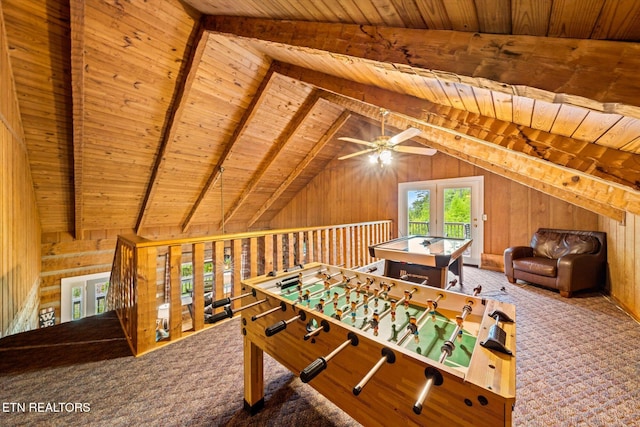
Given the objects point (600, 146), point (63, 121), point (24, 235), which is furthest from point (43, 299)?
point (600, 146)

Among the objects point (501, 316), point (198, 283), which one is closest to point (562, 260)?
point (501, 316)

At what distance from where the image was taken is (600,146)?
1.37m

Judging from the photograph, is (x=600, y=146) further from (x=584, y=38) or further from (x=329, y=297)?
(x=329, y=297)

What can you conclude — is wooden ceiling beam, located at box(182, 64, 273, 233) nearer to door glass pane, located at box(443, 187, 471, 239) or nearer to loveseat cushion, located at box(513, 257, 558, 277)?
door glass pane, located at box(443, 187, 471, 239)

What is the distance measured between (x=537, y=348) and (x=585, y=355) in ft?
1.05

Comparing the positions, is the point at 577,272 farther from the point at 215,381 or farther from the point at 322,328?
the point at 215,381

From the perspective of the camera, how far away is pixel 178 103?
11.3 feet

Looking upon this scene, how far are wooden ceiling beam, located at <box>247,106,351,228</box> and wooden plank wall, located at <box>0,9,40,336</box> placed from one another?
4.39 metres

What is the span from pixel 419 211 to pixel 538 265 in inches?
91.9

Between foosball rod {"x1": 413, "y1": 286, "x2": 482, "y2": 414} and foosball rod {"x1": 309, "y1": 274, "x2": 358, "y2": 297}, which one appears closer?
foosball rod {"x1": 413, "y1": 286, "x2": 482, "y2": 414}

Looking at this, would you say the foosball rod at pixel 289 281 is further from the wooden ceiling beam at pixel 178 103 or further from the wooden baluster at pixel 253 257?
the wooden ceiling beam at pixel 178 103

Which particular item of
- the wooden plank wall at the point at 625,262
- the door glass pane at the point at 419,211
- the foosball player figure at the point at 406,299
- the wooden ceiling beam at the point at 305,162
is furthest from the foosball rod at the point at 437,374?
the wooden ceiling beam at the point at 305,162

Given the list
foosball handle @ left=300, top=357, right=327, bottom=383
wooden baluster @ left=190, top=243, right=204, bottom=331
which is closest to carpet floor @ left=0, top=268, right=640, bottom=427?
wooden baluster @ left=190, top=243, right=204, bottom=331

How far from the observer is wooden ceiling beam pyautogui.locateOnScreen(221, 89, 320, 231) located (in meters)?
4.53
